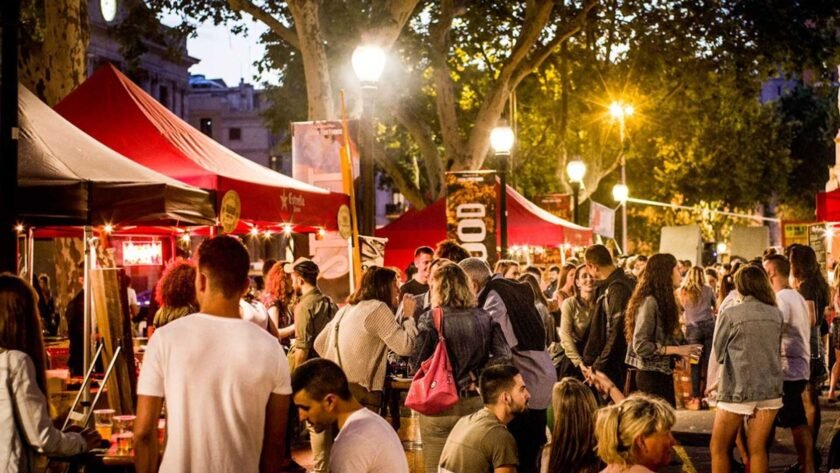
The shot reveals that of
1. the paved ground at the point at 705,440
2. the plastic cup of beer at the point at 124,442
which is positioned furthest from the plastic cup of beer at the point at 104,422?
the paved ground at the point at 705,440

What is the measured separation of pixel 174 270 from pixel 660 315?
12.9 feet

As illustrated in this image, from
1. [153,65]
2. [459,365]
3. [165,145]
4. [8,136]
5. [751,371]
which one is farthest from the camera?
[153,65]

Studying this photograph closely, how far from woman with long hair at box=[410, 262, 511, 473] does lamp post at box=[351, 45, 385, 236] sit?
6.85 meters

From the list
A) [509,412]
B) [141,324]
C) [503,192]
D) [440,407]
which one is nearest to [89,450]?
[509,412]

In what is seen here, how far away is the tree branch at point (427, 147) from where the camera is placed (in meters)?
28.7

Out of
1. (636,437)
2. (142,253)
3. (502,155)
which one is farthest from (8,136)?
(502,155)

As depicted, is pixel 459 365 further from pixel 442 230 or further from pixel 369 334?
pixel 442 230

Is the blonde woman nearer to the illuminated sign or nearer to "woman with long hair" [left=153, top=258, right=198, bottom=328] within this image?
"woman with long hair" [left=153, top=258, right=198, bottom=328]

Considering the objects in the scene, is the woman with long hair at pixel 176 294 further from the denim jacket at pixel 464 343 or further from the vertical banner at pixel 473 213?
the vertical banner at pixel 473 213

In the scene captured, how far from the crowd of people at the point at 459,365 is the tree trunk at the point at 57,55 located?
4.65 m

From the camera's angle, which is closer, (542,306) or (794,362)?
(794,362)

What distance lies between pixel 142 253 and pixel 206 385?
39.6 feet

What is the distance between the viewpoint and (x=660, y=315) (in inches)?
414

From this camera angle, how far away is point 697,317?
52.9 feet
